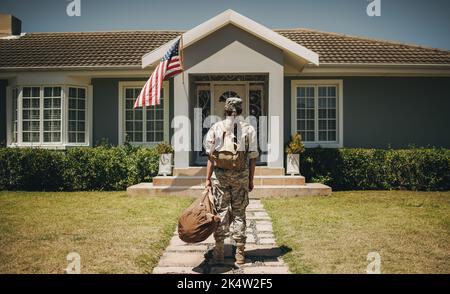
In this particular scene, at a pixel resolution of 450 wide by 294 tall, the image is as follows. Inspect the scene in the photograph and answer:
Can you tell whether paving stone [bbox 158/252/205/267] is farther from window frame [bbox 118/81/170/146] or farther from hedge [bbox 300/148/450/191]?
window frame [bbox 118/81/170/146]

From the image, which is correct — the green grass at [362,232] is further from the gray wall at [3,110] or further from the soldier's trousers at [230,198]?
the gray wall at [3,110]

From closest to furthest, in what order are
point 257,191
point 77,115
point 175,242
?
1. point 175,242
2. point 257,191
3. point 77,115

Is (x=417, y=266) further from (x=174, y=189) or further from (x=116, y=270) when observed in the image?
(x=174, y=189)

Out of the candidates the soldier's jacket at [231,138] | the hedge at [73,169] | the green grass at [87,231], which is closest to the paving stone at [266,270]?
the green grass at [87,231]

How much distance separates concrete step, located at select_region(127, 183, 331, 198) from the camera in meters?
9.96

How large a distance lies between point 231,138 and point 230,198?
0.75m

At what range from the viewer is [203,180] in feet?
33.9

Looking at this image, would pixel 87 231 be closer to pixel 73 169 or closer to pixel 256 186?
pixel 256 186

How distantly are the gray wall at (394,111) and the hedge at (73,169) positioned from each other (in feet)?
17.1

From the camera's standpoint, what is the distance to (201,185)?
10180 millimetres

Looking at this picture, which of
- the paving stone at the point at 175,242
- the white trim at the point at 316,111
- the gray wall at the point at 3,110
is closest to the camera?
the paving stone at the point at 175,242

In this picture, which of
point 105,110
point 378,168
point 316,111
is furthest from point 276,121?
point 105,110

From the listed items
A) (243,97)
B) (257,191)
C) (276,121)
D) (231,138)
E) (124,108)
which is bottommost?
(257,191)

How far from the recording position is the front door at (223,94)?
42.5ft
